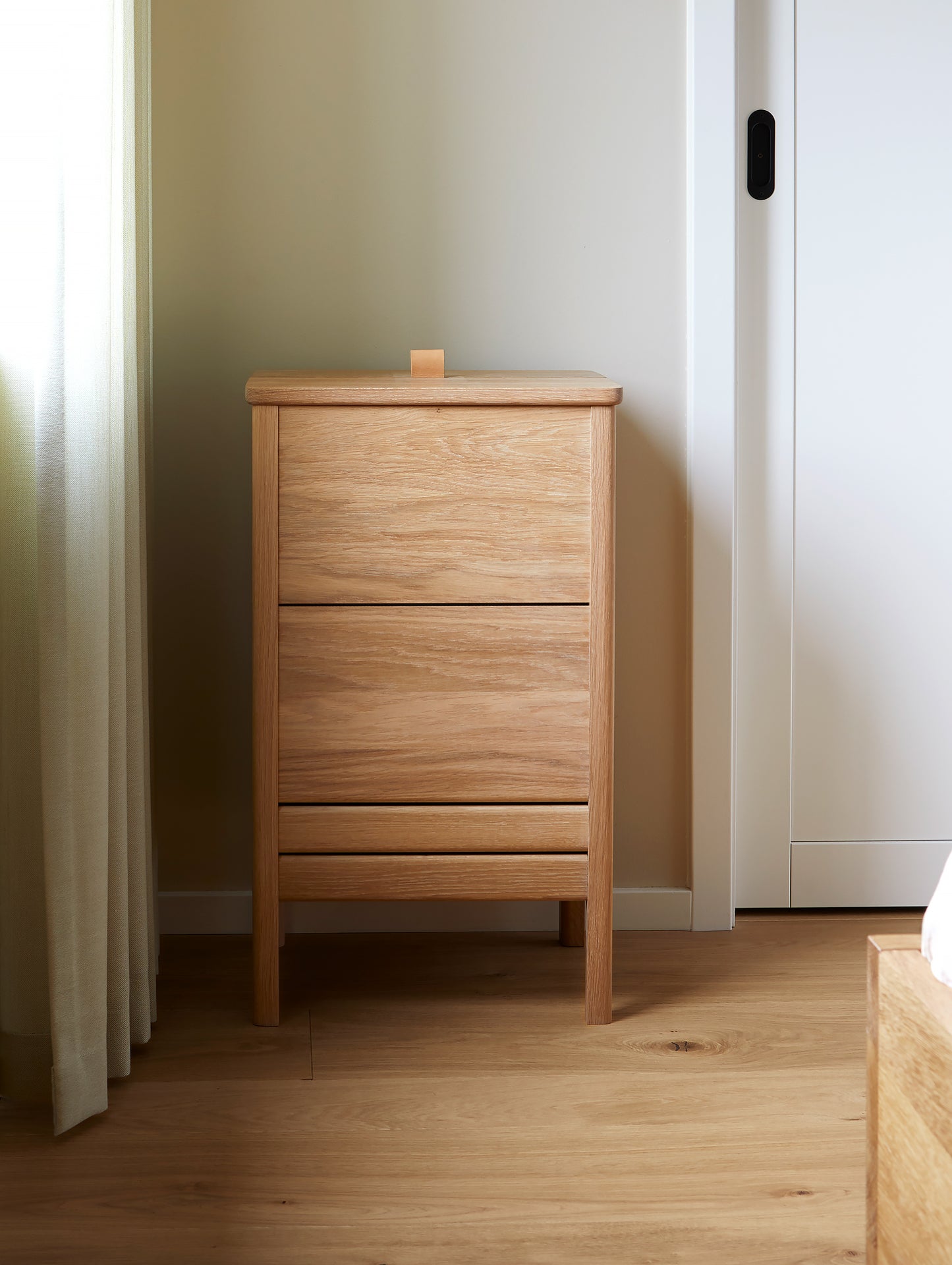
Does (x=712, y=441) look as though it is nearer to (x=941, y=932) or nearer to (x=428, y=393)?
(x=428, y=393)

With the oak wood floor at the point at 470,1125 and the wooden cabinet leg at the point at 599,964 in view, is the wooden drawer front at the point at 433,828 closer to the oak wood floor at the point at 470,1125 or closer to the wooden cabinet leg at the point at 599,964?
the wooden cabinet leg at the point at 599,964

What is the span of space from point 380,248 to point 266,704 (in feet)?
2.51

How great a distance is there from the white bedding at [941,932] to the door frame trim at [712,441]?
1001 mm

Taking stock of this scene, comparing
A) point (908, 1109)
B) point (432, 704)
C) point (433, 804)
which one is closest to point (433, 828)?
point (433, 804)

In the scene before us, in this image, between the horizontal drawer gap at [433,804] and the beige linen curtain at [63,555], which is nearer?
the beige linen curtain at [63,555]

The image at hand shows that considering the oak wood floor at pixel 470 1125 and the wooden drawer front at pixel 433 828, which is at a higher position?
the wooden drawer front at pixel 433 828

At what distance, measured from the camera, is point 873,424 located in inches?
71.2

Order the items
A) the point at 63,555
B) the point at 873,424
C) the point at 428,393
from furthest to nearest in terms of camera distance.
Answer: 1. the point at 873,424
2. the point at 428,393
3. the point at 63,555

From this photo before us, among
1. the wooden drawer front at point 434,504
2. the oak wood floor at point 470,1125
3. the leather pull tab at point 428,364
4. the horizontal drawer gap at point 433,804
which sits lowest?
the oak wood floor at point 470,1125

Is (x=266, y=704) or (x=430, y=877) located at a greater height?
(x=266, y=704)

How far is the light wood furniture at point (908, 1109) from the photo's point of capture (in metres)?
0.71

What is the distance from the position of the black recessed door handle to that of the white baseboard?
113cm

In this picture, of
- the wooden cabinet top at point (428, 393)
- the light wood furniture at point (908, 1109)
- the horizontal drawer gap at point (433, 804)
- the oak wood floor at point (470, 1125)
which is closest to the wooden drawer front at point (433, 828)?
the horizontal drawer gap at point (433, 804)

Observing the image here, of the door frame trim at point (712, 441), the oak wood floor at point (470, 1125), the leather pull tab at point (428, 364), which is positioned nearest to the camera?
the oak wood floor at point (470, 1125)
